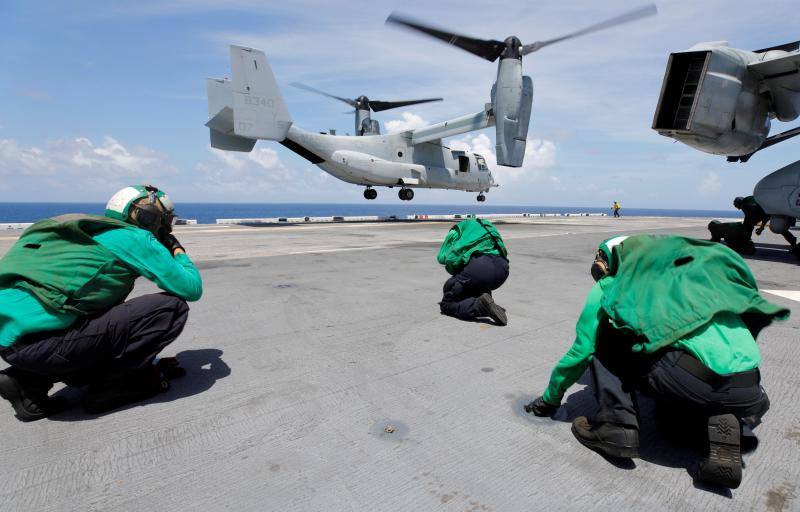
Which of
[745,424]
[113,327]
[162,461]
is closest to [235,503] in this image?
[162,461]

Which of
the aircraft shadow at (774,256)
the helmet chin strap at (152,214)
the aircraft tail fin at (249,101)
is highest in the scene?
the aircraft tail fin at (249,101)

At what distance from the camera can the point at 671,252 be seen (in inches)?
87.2

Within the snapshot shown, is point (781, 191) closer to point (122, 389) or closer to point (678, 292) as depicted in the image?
point (678, 292)

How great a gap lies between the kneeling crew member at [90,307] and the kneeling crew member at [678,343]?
2679 millimetres

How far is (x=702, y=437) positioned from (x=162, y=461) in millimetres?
3006

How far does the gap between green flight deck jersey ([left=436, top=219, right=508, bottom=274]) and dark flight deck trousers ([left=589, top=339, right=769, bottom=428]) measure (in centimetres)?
269

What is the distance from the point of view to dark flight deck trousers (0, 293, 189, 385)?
2512 millimetres

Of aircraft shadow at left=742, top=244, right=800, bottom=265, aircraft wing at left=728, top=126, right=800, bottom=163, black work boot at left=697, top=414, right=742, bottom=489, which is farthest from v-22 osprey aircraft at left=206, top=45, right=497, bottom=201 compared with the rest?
black work boot at left=697, top=414, right=742, bottom=489

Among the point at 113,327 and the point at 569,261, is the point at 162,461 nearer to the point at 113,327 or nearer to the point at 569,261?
the point at 113,327

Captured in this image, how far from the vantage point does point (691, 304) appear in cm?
209

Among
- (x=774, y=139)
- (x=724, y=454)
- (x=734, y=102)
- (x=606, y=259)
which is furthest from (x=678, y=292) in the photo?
(x=774, y=139)

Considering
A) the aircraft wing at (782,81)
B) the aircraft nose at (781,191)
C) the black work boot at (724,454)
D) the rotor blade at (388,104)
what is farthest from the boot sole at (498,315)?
the rotor blade at (388,104)

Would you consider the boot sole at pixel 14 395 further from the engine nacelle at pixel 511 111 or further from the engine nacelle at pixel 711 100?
the engine nacelle at pixel 511 111

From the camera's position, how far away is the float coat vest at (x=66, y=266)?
2.50m
